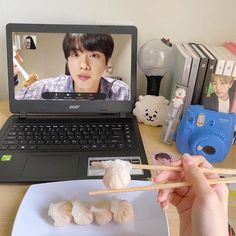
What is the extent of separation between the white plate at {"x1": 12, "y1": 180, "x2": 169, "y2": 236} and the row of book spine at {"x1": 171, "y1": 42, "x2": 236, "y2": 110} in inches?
12.9

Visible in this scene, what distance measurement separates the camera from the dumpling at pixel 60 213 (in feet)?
1.71

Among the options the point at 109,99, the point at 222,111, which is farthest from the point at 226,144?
the point at 109,99

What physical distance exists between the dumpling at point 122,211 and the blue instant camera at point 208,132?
25cm

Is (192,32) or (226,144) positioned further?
(192,32)

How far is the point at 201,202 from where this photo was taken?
0.42 metres

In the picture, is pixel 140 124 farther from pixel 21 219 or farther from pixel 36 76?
pixel 21 219

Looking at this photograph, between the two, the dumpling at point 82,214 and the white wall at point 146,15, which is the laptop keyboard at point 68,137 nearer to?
the dumpling at point 82,214

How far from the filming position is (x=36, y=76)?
35.2 inches

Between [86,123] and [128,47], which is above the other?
[128,47]

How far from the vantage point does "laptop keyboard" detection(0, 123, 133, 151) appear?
2.44 ft

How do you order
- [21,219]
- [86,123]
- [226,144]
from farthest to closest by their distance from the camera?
[86,123]
[226,144]
[21,219]

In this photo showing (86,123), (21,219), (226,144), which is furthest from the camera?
(86,123)

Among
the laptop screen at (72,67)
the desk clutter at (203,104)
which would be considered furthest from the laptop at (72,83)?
the desk clutter at (203,104)

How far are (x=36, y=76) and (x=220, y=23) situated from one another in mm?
592
